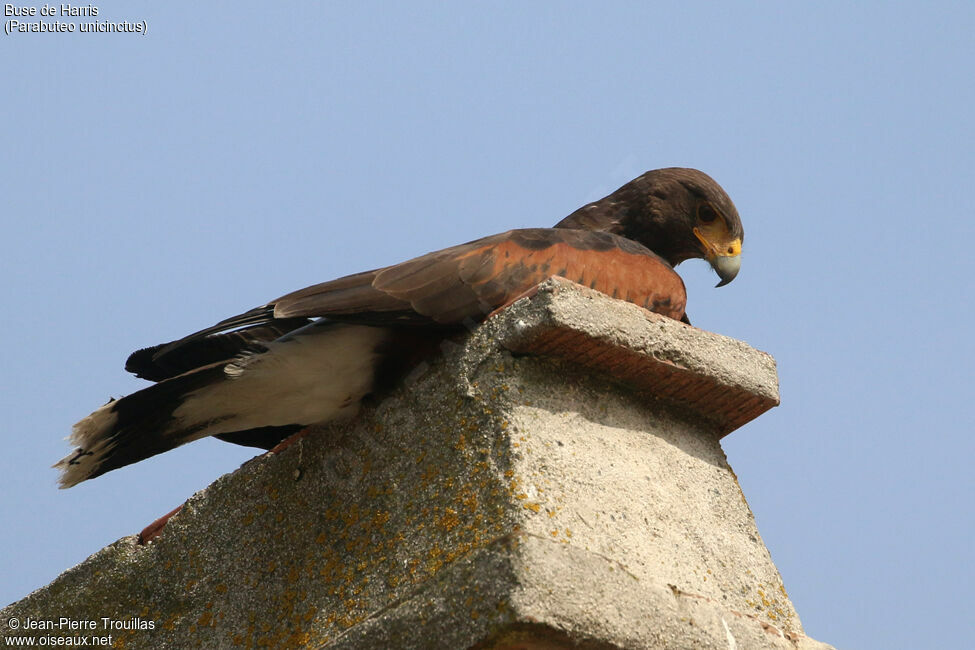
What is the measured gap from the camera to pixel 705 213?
4.37 m

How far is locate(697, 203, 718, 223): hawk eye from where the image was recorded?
4355mm

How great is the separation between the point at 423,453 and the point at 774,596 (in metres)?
Result: 1.03

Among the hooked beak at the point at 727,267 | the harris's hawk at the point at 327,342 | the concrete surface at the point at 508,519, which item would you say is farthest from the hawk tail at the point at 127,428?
the hooked beak at the point at 727,267

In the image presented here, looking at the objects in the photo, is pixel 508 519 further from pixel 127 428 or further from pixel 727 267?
pixel 727 267

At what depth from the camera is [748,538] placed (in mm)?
2967

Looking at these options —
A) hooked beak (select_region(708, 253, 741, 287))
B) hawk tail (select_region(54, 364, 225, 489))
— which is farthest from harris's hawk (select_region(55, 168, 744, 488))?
hooked beak (select_region(708, 253, 741, 287))

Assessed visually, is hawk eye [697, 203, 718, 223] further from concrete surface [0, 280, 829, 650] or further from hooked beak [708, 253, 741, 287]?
concrete surface [0, 280, 829, 650]

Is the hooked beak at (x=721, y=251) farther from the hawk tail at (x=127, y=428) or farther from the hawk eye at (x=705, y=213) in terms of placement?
the hawk tail at (x=127, y=428)

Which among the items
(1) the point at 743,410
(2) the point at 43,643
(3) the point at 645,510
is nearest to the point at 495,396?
(3) the point at 645,510

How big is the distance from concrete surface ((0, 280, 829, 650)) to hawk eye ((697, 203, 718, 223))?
1.34 meters

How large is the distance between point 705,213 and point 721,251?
6.8 inches

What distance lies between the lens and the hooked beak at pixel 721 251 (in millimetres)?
4305

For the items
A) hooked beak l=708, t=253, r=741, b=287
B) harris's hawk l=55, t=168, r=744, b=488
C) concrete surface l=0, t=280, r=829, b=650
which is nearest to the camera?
concrete surface l=0, t=280, r=829, b=650

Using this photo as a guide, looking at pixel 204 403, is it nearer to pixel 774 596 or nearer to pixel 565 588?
pixel 565 588
